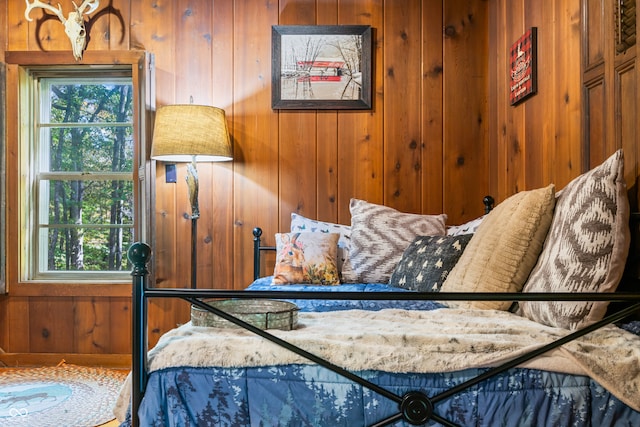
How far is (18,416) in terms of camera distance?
229 centimetres

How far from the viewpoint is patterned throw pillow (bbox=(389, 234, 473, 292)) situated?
2092 mm

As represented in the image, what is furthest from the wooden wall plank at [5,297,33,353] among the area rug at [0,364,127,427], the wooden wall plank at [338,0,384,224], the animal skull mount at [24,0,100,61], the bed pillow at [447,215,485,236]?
the bed pillow at [447,215,485,236]

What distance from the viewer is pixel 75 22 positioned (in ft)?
10.1

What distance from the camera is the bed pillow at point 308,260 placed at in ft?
8.37

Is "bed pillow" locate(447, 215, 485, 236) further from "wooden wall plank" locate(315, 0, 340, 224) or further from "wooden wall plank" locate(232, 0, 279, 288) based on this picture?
"wooden wall plank" locate(232, 0, 279, 288)

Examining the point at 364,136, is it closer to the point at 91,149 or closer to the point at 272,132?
the point at 272,132

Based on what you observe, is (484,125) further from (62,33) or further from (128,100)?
(62,33)

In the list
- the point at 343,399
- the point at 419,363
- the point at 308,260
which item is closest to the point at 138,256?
the point at 343,399

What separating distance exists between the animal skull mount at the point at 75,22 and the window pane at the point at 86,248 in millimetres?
1024

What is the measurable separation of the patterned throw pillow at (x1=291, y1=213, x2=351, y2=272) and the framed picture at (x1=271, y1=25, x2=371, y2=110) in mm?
660

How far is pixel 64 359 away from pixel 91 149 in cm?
123

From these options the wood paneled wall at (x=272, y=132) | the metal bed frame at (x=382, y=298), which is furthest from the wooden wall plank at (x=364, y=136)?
the metal bed frame at (x=382, y=298)

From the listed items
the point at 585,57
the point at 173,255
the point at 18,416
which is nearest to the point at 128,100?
the point at 173,255

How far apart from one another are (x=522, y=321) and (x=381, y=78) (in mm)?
1966
